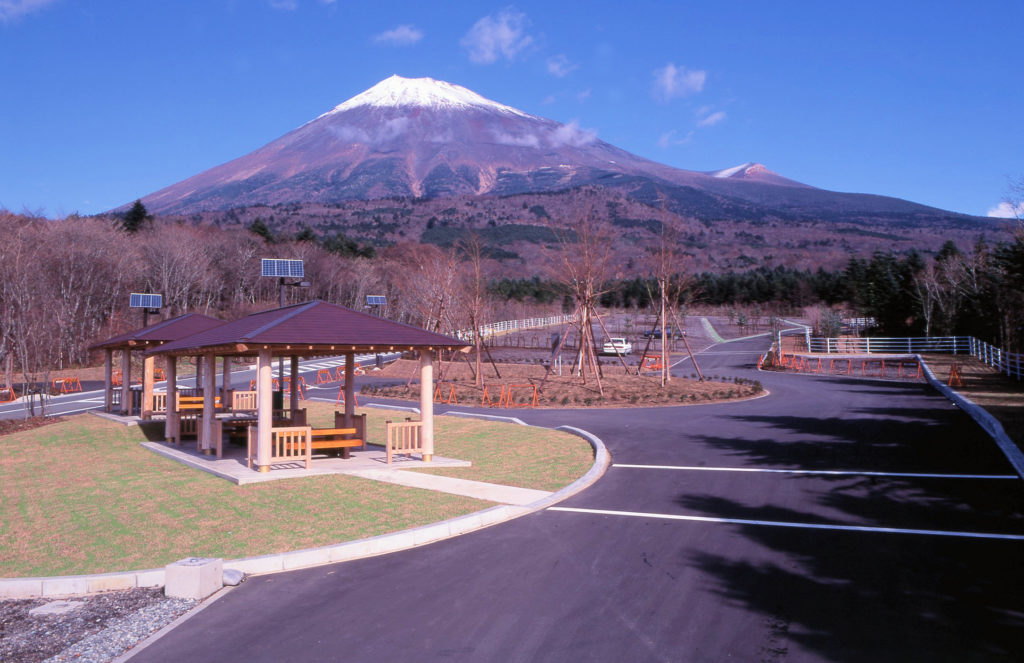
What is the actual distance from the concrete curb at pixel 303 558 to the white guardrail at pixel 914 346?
33820mm

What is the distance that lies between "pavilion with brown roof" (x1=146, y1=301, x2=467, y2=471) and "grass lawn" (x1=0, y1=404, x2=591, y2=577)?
3.63 ft

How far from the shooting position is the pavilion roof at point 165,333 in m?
19.7

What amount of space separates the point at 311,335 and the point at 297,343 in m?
0.66

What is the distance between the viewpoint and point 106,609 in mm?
6566

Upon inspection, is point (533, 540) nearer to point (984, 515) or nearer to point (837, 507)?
point (837, 507)

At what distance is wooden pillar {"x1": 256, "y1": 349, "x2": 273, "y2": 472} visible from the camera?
12.2 metres

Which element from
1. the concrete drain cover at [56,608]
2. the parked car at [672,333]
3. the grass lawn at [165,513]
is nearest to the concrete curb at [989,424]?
the grass lawn at [165,513]

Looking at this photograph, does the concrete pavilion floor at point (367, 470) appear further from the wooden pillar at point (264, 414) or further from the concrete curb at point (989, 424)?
the concrete curb at point (989, 424)

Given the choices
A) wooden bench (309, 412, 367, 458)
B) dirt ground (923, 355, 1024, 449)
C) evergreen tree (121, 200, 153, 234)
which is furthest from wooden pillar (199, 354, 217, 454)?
evergreen tree (121, 200, 153, 234)

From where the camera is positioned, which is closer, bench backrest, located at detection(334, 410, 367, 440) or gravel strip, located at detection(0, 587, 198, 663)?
gravel strip, located at detection(0, 587, 198, 663)

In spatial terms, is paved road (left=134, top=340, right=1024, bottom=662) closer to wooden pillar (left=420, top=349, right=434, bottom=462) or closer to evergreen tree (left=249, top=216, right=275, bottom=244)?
wooden pillar (left=420, top=349, right=434, bottom=462)

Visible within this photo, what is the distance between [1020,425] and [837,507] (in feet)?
28.5

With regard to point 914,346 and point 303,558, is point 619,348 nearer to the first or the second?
point 914,346

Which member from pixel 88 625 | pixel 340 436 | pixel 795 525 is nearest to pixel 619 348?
pixel 340 436
